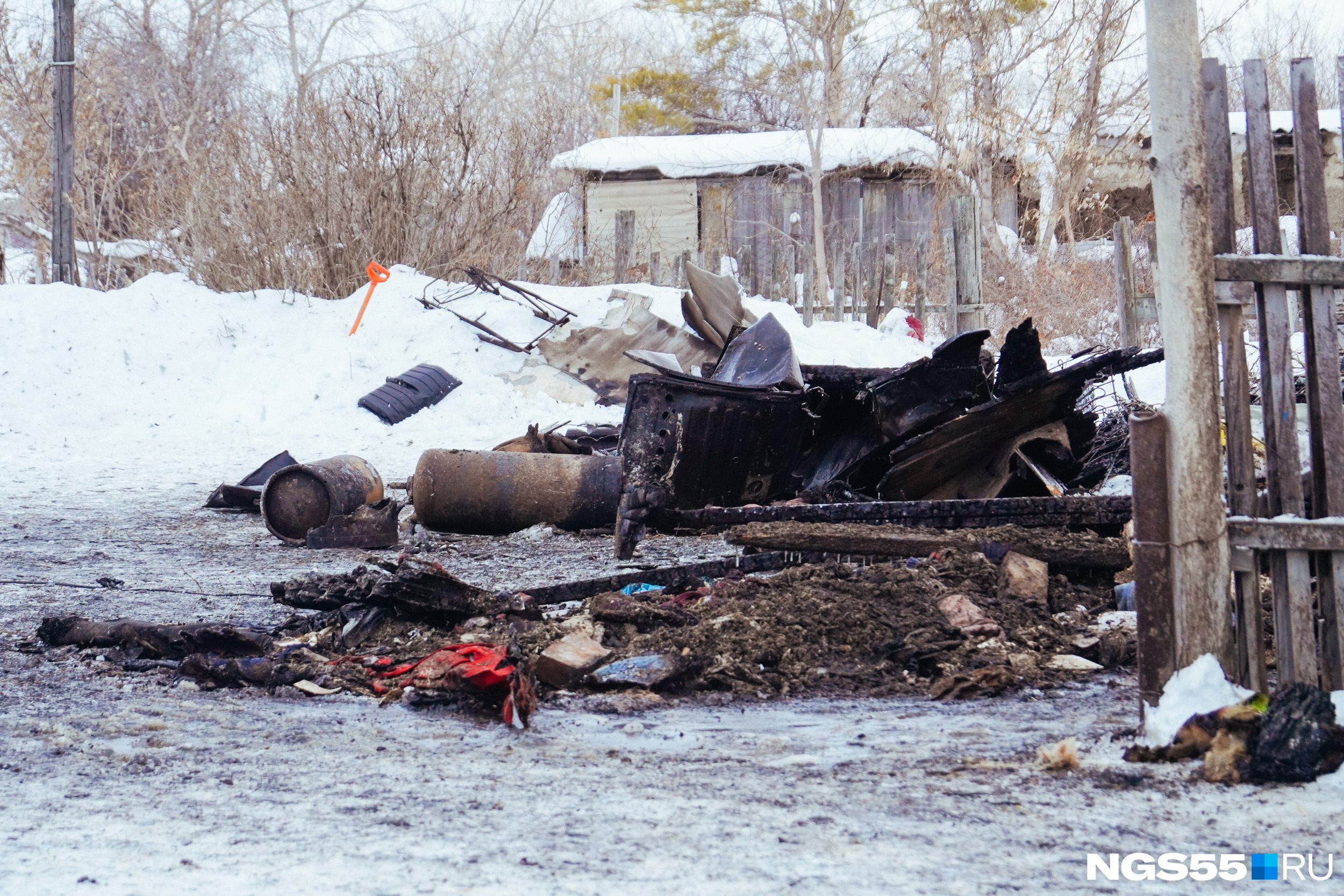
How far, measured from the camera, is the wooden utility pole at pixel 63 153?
14.4m

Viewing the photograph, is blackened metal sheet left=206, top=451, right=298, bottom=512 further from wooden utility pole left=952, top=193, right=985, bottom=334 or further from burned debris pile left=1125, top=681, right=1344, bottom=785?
wooden utility pole left=952, top=193, right=985, bottom=334

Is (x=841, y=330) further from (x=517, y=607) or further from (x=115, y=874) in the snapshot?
(x=115, y=874)

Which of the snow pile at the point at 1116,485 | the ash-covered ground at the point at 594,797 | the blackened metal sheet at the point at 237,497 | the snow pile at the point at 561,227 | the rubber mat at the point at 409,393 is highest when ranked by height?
the snow pile at the point at 561,227

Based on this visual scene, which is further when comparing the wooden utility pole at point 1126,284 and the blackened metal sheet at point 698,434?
the wooden utility pole at point 1126,284

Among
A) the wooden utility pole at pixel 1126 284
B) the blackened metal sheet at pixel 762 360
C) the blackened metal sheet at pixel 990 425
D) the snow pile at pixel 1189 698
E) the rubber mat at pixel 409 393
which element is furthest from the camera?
the rubber mat at pixel 409 393

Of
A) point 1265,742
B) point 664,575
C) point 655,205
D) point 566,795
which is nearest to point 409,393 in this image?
point 664,575

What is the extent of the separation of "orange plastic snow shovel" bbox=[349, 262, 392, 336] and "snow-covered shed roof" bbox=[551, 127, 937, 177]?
29.4ft

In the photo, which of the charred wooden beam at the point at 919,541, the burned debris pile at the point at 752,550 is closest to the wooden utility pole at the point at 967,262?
the burned debris pile at the point at 752,550

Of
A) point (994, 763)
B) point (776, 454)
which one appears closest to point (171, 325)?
point (776, 454)

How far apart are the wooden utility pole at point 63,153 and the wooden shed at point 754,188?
8.15m

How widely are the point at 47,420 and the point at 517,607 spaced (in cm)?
902

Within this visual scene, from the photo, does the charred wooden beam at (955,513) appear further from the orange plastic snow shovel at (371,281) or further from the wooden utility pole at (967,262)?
the orange plastic snow shovel at (371,281)

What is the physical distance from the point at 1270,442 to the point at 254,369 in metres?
11.5

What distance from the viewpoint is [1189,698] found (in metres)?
2.71
